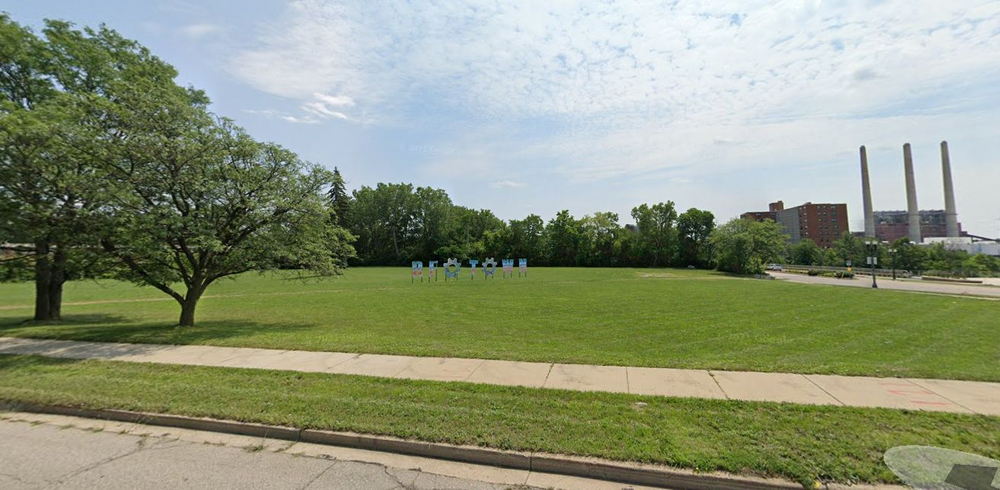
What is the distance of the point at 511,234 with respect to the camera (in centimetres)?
7338

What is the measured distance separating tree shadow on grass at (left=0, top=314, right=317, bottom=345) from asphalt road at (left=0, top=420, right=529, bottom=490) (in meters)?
5.17

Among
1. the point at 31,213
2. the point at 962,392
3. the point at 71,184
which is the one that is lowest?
the point at 962,392

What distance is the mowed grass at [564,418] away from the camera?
159 inches

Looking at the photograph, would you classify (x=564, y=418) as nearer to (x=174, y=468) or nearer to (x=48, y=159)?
(x=174, y=468)

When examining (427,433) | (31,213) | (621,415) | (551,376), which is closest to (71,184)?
(31,213)

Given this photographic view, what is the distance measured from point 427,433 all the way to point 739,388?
15.9 feet

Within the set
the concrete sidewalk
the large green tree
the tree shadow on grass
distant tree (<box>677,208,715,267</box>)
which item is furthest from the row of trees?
distant tree (<box>677,208,715,267</box>)

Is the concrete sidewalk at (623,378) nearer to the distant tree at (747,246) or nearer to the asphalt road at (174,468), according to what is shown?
the asphalt road at (174,468)

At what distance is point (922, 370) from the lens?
7.04 m

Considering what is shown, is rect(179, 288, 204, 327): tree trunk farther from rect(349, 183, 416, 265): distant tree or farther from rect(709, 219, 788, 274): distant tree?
rect(349, 183, 416, 265): distant tree

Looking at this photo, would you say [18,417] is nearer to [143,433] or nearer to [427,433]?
[143,433]

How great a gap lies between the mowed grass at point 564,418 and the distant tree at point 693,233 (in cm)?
7016

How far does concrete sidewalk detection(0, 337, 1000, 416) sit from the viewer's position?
5.64 meters

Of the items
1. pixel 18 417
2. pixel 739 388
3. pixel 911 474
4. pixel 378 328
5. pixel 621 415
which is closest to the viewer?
pixel 911 474
